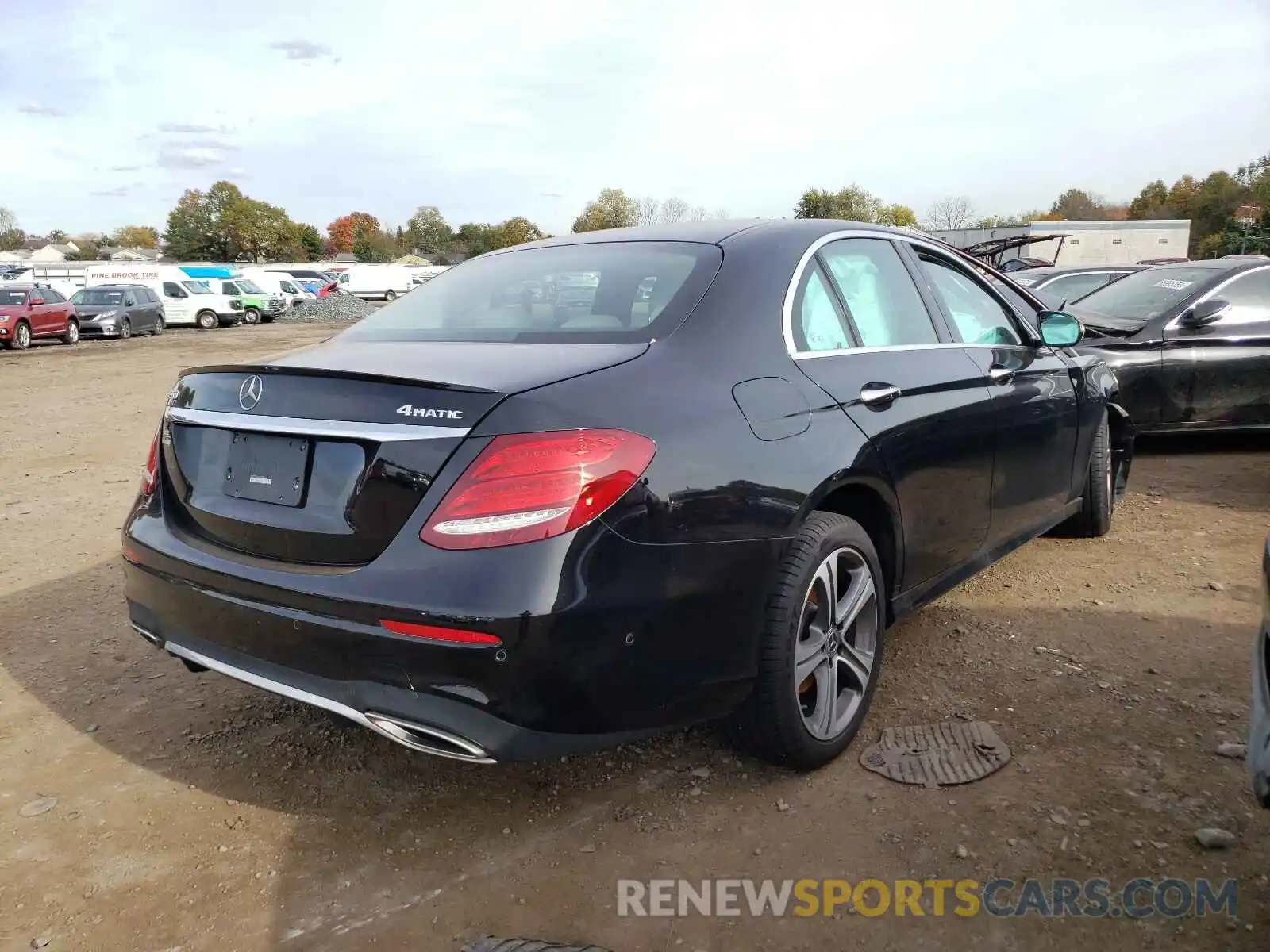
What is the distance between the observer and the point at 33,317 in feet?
78.6

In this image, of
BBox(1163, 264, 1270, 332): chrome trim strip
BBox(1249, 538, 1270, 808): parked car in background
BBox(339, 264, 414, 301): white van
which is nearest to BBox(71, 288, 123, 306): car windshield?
BBox(339, 264, 414, 301): white van

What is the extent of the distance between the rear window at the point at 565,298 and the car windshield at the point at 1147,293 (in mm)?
5538

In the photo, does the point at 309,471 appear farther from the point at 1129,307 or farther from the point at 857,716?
the point at 1129,307

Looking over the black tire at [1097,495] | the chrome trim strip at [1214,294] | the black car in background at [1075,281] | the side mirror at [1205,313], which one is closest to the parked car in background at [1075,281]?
the black car in background at [1075,281]

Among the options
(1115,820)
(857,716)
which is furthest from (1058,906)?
(857,716)

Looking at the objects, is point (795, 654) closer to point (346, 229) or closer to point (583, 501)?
point (583, 501)

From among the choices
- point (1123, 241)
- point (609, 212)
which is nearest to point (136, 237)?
point (609, 212)

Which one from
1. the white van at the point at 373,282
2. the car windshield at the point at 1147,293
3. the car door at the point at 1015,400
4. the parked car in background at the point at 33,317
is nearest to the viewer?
the car door at the point at 1015,400

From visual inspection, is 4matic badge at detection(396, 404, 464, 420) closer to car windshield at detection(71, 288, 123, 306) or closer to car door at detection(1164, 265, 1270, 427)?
car door at detection(1164, 265, 1270, 427)

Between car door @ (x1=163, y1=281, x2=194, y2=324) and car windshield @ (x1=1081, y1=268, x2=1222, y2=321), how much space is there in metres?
31.2

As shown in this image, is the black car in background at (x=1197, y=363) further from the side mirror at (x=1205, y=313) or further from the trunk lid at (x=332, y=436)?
the trunk lid at (x=332, y=436)

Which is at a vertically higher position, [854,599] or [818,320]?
[818,320]
